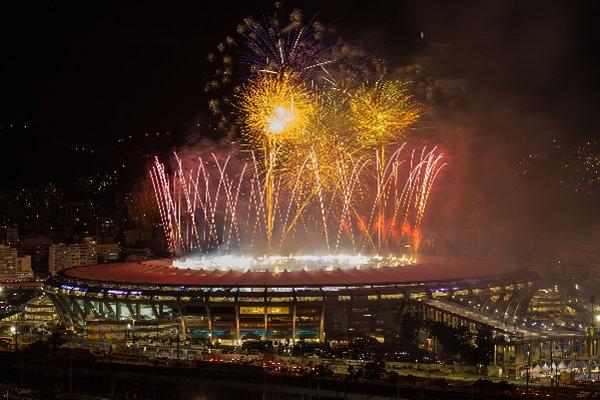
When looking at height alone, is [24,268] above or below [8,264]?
below

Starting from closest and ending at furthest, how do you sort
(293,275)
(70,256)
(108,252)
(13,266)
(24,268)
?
(293,275), (13,266), (24,268), (70,256), (108,252)

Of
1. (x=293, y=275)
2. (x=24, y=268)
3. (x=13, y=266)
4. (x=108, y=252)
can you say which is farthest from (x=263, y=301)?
(x=108, y=252)

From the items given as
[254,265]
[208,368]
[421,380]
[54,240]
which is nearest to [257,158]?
[254,265]

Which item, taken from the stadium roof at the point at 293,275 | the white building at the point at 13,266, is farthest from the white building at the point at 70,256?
the stadium roof at the point at 293,275

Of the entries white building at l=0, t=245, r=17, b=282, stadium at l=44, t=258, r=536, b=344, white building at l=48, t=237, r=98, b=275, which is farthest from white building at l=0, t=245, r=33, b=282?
stadium at l=44, t=258, r=536, b=344

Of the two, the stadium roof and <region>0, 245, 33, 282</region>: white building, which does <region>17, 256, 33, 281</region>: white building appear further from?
the stadium roof

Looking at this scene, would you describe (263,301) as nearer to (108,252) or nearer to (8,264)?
(8,264)
